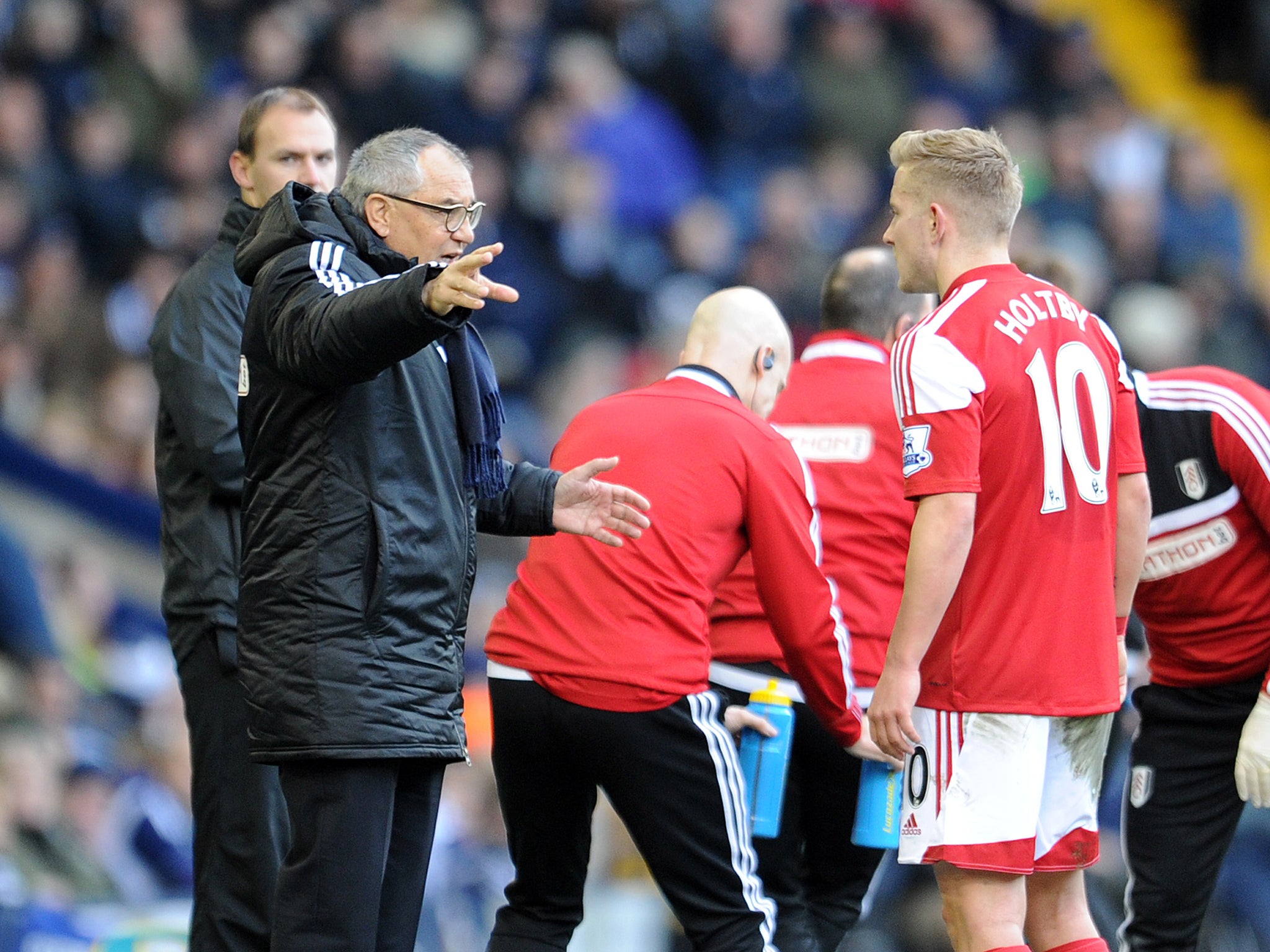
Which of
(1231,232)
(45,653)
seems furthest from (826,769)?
(1231,232)

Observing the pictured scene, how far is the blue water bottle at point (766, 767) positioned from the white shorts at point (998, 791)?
1.85 ft

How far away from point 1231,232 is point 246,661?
394 inches

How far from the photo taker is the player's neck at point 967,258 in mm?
3939

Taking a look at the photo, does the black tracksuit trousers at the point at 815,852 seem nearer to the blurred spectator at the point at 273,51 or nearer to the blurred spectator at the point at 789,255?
the blurred spectator at the point at 789,255

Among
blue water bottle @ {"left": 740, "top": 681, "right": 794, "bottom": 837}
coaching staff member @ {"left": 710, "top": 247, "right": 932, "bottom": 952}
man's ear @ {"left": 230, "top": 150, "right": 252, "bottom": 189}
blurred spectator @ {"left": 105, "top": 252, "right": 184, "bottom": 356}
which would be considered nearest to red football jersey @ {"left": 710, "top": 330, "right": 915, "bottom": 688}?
coaching staff member @ {"left": 710, "top": 247, "right": 932, "bottom": 952}

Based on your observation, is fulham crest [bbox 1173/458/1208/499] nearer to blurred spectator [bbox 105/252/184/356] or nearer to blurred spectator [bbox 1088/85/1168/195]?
blurred spectator [bbox 105/252/184/356]

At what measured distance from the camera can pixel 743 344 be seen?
4.45 m

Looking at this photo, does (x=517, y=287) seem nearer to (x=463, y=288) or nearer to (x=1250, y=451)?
(x=1250, y=451)

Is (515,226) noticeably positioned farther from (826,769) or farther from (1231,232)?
(826,769)

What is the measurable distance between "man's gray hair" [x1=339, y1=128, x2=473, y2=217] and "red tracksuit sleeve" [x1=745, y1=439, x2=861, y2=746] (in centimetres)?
105

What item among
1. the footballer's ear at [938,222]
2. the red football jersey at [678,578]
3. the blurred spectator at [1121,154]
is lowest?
the red football jersey at [678,578]

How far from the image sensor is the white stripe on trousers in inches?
161

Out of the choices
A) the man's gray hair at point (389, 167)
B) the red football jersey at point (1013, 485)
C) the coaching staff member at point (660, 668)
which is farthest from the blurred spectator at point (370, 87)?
the red football jersey at point (1013, 485)

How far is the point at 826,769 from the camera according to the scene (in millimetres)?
4719
